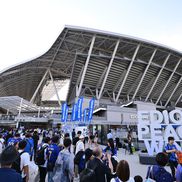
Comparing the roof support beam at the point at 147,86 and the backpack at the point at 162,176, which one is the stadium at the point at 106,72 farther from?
the backpack at the point at 162,176

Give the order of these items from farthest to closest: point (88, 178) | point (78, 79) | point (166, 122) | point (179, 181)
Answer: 1. point (78, 79)
2. point (166, 122)
3. point (179, 181)
4. point (88, 178)

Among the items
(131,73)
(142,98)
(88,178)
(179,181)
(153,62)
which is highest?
(153,62)

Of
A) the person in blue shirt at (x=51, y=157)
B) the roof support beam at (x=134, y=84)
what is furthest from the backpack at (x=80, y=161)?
the roof support beam at (x=134, y=84)

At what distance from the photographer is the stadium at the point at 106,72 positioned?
34938 millimetres

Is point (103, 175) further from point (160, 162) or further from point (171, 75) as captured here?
point (171, 75)

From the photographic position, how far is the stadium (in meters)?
34.9

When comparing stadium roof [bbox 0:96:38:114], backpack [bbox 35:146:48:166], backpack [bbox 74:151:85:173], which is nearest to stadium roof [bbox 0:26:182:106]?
stadium roof [bbox 0:96:38:114]

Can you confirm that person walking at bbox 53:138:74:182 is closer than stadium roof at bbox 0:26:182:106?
Yes

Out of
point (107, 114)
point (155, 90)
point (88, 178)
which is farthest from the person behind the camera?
point (155, 90)

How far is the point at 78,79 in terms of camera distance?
41.5 m

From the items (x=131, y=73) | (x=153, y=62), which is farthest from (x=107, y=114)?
(x=153, y=62)

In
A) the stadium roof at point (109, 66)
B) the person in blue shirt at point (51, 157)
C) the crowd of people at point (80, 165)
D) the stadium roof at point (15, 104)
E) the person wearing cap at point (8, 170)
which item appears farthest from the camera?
the stadium roof at point (15, 104)

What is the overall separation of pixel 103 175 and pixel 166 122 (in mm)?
6676

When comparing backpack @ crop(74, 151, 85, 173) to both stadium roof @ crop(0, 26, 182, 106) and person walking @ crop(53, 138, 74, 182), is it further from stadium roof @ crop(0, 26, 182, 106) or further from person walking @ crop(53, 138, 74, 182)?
stadium roof @ crop(0, 26, 182, 106)
